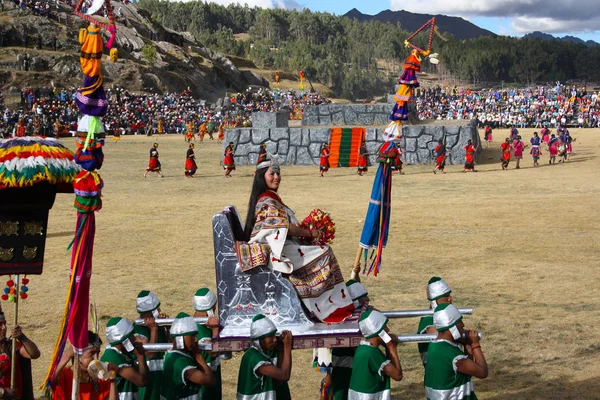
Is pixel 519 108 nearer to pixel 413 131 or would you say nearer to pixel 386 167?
pixel 413 131

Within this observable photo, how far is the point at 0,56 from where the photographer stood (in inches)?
2286

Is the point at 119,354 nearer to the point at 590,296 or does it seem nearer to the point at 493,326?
the point at 493,326

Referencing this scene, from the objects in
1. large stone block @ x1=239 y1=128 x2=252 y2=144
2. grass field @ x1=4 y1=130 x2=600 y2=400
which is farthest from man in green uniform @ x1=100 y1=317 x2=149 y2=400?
large stone block @ x1=239 y1=128 x2=252 y2=144

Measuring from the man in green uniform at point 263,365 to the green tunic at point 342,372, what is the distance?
0.95 meters

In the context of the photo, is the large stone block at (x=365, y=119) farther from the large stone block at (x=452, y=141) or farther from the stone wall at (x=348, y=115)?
the large stone block at (x=452, y=141)

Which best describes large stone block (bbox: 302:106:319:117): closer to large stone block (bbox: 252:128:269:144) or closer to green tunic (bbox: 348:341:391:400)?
large stone block (bbox: 252:128:269:144)

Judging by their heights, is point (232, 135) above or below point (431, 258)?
above

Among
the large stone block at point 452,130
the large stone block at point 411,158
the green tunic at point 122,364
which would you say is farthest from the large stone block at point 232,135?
the green tunic at point 122,364

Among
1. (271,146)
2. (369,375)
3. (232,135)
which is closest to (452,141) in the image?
(271,146)

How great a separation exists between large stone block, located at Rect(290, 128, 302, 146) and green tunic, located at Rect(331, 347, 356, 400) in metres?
25.4

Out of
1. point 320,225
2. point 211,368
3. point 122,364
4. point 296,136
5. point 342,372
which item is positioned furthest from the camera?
point 296,136

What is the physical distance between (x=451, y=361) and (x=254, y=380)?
1477mm

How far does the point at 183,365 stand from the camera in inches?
215

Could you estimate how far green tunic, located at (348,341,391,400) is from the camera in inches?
212
